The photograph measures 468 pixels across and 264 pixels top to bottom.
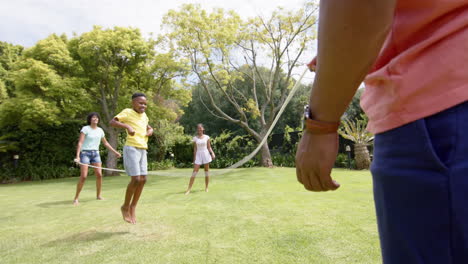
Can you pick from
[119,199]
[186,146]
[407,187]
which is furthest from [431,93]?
[186,146]

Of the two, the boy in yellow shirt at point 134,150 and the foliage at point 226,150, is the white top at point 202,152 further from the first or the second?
the foliage at point 226,150

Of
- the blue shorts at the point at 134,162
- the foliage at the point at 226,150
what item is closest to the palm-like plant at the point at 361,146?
the foliage at the point at 226,150

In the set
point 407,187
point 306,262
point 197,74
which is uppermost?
point 197,74

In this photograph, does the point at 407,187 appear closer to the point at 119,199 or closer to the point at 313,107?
the point at 313,107

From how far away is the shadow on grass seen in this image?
3.44 m

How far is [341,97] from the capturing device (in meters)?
0.79

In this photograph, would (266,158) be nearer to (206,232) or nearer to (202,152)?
(202,152)

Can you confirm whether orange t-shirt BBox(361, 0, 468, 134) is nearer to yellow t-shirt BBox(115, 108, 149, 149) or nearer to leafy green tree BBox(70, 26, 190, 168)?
yellow t-shirt BBox(115, 108, 149, 149)

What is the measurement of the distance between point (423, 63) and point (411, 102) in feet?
0.30

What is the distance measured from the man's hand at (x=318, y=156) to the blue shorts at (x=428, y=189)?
149mm

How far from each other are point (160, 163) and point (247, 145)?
520 cm

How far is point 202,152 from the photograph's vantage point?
718 centimetres

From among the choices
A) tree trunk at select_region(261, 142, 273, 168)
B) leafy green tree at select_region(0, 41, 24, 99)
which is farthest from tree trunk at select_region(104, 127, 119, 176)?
tree trunk at select_region(261, 142, 273, 168)

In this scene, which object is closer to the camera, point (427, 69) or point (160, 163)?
point (427, 69)
